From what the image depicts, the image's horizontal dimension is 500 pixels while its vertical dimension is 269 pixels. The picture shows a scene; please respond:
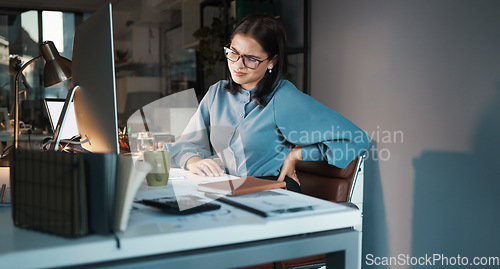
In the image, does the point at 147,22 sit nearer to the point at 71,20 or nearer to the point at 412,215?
the point at 71,20

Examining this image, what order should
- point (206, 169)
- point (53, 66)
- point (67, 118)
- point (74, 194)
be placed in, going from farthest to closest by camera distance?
point (67, 118) < point (53, 66) < point (206, 169) < point (74, 194)

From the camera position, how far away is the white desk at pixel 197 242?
70 cm

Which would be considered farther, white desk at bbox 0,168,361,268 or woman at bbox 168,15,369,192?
woman at bbox 168,15,369,192

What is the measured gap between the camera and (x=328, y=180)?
5.93 feet

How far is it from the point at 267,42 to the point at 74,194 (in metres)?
1.24

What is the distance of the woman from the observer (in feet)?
5.61

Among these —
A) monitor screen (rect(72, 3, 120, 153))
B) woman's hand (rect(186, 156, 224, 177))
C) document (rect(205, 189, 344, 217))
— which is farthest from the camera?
woman's hand (rect(186, 156, 224, 177))

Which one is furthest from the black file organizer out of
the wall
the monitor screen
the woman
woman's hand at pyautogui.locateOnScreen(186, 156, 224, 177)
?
the wall

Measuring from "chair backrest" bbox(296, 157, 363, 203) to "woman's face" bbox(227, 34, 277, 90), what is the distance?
1.53ft

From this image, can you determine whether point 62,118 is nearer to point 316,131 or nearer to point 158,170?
point 158,170

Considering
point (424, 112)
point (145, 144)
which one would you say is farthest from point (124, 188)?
point (424, 112)

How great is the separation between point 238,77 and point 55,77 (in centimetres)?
70

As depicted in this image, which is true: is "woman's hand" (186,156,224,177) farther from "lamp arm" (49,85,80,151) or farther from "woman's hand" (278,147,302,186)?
"lamp arm" (49,85,80,151)

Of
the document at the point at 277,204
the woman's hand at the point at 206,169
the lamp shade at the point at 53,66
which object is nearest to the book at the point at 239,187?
the document at the point at 277,204
